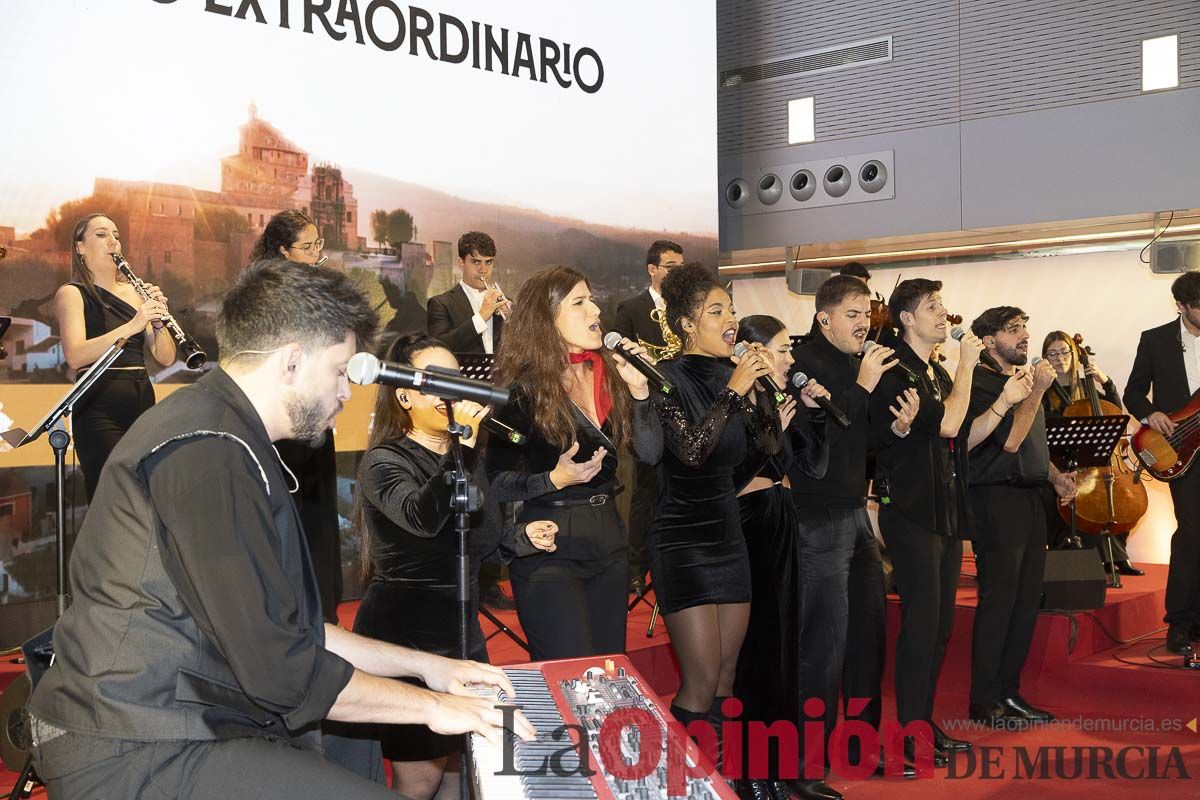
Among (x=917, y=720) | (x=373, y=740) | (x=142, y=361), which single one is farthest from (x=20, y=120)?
(x=917, y=720)

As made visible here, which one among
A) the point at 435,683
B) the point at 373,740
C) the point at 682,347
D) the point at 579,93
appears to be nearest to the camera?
the point at 435,683

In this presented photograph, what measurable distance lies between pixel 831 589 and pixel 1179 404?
309 centimetres

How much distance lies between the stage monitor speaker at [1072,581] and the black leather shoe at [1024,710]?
779 millimetres

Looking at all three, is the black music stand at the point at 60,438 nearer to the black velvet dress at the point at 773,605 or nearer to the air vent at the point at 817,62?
the black velvet dress at the point at 773,605

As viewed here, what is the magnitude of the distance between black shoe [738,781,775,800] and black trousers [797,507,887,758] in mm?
426

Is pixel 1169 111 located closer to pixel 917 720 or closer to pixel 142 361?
pixel 917 720

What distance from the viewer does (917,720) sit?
4492 millimetres

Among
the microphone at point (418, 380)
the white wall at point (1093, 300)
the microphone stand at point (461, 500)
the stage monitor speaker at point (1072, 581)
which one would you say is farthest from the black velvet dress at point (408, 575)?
the white wall at point (1093, 300)

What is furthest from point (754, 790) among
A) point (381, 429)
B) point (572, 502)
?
point (381, 429)

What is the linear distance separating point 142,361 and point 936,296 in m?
3.27

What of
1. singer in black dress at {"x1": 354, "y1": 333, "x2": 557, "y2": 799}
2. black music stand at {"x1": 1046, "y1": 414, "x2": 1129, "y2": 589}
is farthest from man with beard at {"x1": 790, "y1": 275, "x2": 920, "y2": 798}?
black music stand at {"x1": 1046, "y1": 414, "x2": 1129, "y2": 589}

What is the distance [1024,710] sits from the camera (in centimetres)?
513

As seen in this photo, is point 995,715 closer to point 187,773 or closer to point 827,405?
point 827,405

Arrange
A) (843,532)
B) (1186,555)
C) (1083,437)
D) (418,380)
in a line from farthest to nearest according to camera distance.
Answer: (1186,555), (1083,437), (843,532), (418,380)
